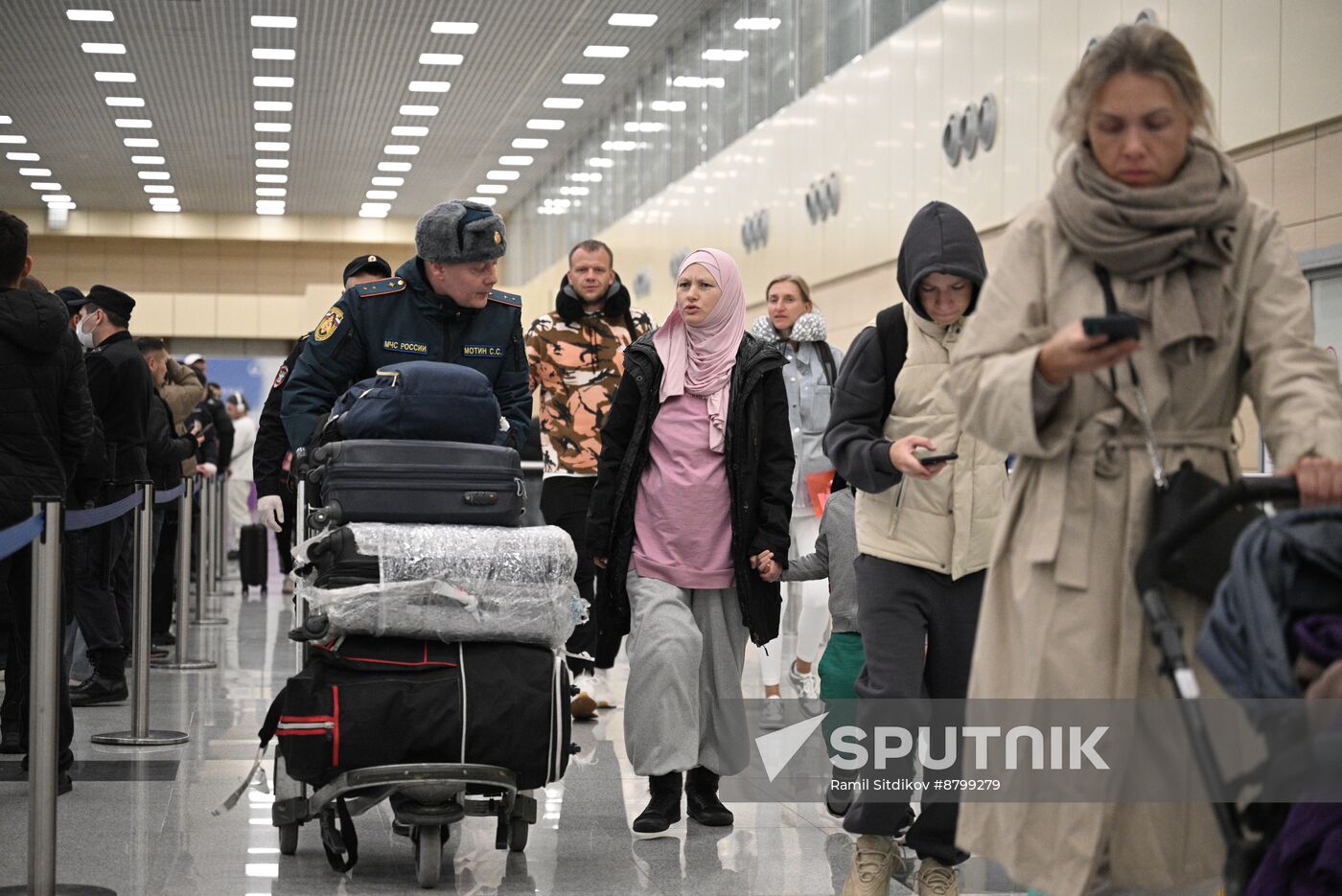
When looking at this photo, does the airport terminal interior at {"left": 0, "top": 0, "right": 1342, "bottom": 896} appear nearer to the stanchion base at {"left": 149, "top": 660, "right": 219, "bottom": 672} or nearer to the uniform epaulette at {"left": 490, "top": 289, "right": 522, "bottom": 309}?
the stanchion base at {"left": 149, "top": 660, "right": 219, "bottom": 672}

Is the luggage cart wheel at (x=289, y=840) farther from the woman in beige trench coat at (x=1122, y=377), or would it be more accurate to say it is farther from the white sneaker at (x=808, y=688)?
the white sneaker at (x=808, y=688)

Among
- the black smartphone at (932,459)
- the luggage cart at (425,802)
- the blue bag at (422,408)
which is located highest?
the blue bag at (422,408)

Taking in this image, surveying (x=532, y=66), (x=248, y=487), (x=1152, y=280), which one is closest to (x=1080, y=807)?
(x=1152, y=280)

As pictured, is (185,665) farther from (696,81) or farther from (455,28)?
(696,81)

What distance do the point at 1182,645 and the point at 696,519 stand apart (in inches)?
98.0

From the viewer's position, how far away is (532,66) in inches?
806

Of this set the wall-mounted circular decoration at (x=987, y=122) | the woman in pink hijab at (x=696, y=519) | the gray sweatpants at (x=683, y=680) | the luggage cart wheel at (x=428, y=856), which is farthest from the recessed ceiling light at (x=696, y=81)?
the luggage cart wheel at (x=428, y=856)

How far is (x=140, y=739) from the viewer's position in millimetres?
5883

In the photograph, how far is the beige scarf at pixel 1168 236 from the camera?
2273 mm

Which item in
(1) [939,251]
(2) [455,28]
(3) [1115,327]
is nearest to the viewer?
(3) [1115,327]

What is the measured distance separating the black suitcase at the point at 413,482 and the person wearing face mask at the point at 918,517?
86 cm

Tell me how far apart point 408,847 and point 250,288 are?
3314cm

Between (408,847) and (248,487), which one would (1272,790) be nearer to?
(408,847)

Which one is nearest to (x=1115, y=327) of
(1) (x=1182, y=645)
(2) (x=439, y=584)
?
(1) (x=1182, y=645)
